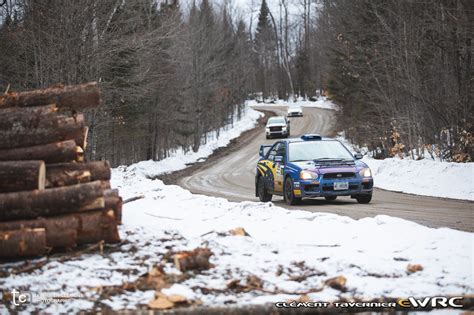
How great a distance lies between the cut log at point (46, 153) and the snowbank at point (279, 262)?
1130 millimetres

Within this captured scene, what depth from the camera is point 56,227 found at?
621 cm

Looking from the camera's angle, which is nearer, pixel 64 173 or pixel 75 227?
pixel 75 227

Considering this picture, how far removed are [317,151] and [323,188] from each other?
4.86 ft

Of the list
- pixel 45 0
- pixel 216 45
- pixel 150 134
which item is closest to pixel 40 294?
pixel 45 0

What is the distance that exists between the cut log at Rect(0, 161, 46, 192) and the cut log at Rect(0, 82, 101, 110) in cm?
110

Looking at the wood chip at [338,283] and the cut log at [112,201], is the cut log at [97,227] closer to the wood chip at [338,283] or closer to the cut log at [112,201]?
the cut log at [112,201]

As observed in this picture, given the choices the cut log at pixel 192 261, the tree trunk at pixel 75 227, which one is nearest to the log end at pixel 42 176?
the tree trunk at pixel 75 227

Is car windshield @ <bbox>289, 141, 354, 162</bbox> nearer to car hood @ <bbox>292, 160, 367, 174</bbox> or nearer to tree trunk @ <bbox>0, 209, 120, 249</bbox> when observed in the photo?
car hood @ <bbox>292, 160, 367, 174</bbox>

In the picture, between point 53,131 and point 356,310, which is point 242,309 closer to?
point 356,310

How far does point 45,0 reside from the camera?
20.4 meters

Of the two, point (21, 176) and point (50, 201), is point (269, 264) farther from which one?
point (21, 176)

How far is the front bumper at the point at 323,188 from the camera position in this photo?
12.8m

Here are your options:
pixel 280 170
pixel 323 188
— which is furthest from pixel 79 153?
pixel 280 170

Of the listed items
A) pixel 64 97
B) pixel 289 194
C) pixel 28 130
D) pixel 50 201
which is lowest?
pixel 289 194
